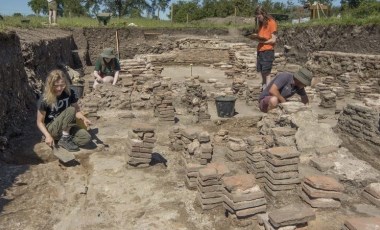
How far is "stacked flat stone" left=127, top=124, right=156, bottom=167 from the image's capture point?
474 cm

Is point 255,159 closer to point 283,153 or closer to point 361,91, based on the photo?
point 283,153

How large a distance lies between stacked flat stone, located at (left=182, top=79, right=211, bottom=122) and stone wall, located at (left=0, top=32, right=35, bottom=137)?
11.0ft

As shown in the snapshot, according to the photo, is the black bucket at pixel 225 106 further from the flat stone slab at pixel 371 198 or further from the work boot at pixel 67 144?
the flat stone slab at pixel 371 198

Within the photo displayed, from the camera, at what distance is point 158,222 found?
3.57 m

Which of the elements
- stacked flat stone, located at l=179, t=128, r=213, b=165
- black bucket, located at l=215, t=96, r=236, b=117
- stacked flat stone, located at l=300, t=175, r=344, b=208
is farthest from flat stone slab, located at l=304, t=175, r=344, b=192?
black bucket, located at l=215, t=96, r=236, b=117

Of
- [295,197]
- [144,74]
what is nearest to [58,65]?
[144,74]

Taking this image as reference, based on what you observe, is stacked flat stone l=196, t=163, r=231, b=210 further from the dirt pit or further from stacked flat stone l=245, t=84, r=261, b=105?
stacked flat stone l=245, t=84, r=261, b=105

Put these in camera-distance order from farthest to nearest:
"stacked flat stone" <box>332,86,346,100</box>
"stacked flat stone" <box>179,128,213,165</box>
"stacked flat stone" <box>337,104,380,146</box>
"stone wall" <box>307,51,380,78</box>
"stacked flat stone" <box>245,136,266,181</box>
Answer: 1. "stone wall" <box>307,51,380,78</box>
2. "stacked flat stone" <box>332,86,346,100</box>
3. "stacked flat stone" <box>337,104,380,146</box>
4. "stacked flat stone" <box>179,128,213,165</box>
5. "stacked flat stone" <box>245,136,266,181</box>

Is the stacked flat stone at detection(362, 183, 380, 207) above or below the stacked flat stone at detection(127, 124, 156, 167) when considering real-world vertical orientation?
below

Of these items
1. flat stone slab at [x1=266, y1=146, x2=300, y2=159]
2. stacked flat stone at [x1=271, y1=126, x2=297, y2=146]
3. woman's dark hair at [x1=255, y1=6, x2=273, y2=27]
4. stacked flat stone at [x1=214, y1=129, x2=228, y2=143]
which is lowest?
stacked flat stone at [x1=214, y1=129, x2=228, y2=143]

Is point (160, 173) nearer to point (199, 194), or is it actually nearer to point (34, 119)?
point (199, 194)

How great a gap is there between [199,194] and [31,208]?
1.76 m

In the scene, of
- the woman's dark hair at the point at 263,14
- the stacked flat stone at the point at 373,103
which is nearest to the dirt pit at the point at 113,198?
the stacked flat stone at the point at 373,103

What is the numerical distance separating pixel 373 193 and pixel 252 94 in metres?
5.26
